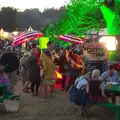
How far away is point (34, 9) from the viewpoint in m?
78.5

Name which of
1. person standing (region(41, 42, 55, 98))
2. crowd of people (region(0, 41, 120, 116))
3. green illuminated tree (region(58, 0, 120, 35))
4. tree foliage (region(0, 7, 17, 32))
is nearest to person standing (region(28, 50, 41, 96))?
crowd of people (region(0, 41, 120, 116))

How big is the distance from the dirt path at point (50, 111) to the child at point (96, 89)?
0.41 m

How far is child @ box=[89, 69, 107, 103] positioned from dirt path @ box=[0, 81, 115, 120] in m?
0.41

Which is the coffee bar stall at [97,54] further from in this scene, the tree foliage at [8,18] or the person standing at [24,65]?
the tree foliage at [8,18]

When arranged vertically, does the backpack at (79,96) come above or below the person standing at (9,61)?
below

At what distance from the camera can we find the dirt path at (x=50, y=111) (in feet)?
27.0

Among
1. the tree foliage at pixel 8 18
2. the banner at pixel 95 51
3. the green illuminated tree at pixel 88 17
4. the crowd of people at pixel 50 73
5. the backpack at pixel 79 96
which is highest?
the tree foliage at pixel 8 18

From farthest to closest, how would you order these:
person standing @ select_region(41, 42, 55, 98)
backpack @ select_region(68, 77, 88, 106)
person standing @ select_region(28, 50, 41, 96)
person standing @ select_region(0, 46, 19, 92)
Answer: person standing @ select_region(28, 50, 41, 96) → person standing @ select_region(41, 42, 55, 98) → person standing @ select_region(0, 46, 19, 92) → backpack @ select_region(68, 77, 88, 106)

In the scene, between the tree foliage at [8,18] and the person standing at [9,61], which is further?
the tree foliage at [8,18]

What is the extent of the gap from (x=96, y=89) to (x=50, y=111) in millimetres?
1480

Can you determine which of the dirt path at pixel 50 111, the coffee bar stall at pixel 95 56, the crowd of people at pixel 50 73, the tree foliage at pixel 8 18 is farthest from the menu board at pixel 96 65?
the tree foliage at pixel 8 18

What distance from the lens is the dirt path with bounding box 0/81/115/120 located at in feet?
27.0

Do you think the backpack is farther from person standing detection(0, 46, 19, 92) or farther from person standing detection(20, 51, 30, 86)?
person standing detection(20, 51, 30, 86)

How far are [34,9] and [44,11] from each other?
9.19 m
